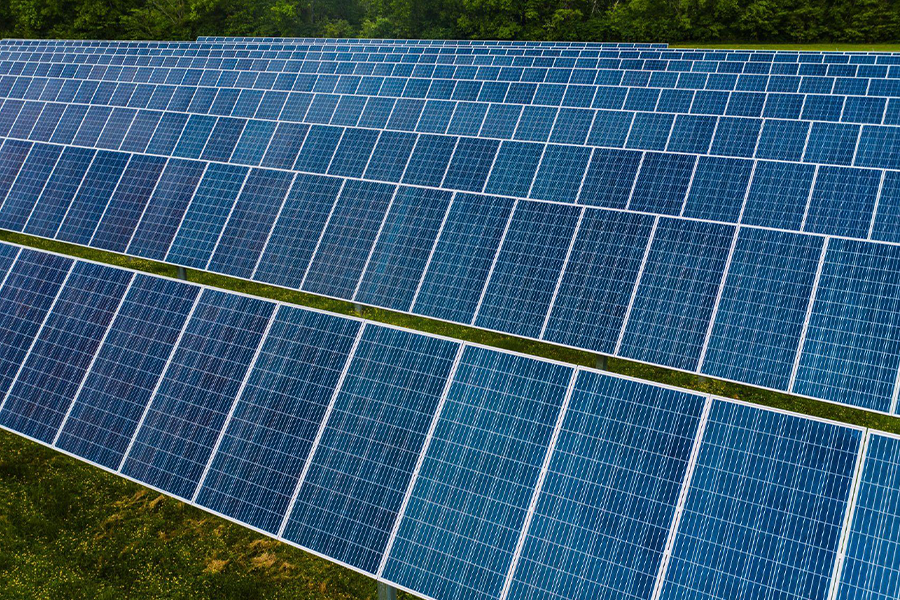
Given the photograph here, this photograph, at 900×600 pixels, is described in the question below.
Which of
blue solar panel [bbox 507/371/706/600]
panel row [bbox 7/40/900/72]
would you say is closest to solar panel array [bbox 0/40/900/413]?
blue solar panel [bbox 507/371/706/600]

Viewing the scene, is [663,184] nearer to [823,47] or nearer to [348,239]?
[348,239]

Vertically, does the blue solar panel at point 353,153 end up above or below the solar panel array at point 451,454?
above

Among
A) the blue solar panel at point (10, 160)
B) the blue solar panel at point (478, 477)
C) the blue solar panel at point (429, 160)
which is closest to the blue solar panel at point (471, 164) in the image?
the blue solar panel at point (429, 160)

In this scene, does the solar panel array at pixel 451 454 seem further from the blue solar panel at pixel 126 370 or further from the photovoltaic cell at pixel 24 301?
the photovoltaic cell at pixel 24 301

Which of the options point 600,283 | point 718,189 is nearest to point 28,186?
point 600,283

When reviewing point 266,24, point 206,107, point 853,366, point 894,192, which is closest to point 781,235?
point 853,366

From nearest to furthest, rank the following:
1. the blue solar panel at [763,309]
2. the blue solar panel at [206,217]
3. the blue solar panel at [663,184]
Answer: the blue solar panel at [763,309] < the blue solar panel at [663,184] < the blue solar panel at [206,217]

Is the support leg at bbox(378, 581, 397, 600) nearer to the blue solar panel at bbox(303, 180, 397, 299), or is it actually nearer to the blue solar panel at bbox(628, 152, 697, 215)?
the blue solar panel at bbox(303, 180, 397, 299)
